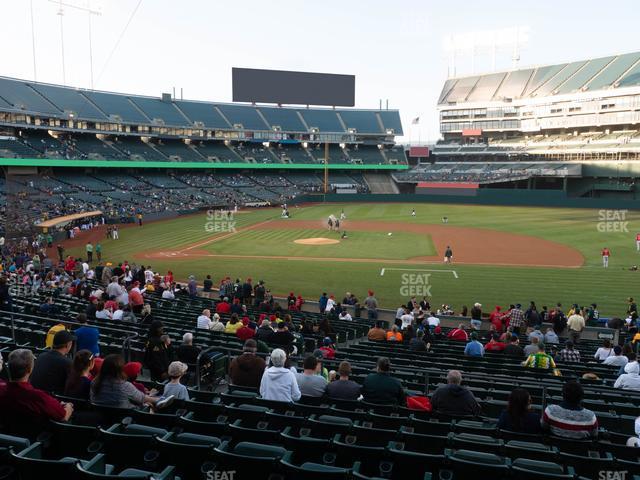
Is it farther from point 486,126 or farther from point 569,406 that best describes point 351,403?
point 486,126

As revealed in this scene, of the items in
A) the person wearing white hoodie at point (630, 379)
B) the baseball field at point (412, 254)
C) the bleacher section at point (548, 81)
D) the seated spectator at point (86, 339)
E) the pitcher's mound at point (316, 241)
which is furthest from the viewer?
the bleacher section at point (548, 81)

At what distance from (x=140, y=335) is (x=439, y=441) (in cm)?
764

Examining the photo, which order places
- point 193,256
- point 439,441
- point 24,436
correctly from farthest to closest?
point 193,256 < point 439,441 < point 24,436

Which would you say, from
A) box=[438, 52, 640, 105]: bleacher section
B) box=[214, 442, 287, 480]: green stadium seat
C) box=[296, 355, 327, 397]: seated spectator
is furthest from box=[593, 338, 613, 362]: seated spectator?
box=[438, 52, 640, 105]: bleacher section

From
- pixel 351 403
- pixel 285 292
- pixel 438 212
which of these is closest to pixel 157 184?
pixel 438 212

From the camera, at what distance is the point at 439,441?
18.0 ft

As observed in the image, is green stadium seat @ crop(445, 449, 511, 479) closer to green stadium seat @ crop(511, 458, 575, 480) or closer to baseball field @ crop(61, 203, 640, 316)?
green stadium seat @ crop(511, 458, 575, 480)

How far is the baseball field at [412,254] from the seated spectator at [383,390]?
15.8 metres

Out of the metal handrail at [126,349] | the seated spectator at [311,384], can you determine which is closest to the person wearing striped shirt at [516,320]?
the seated spectator at [311,384]

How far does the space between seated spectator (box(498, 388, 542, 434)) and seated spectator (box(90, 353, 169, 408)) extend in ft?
14.1

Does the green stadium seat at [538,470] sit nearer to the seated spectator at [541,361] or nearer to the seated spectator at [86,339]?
the seated spectator at [541,361]

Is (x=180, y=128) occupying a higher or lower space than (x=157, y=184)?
higher

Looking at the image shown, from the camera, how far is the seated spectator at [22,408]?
502 centimetres

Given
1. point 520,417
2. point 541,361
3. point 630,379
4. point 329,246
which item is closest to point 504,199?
point 329,246
